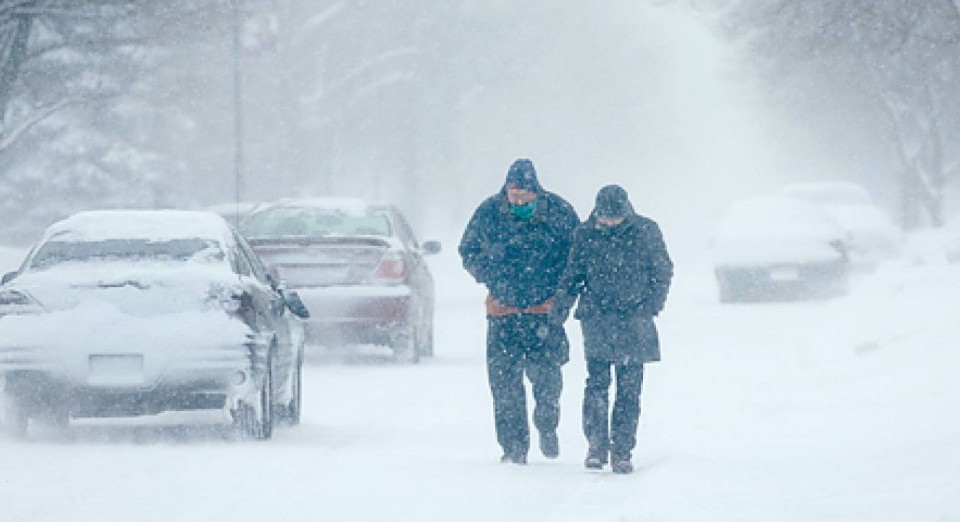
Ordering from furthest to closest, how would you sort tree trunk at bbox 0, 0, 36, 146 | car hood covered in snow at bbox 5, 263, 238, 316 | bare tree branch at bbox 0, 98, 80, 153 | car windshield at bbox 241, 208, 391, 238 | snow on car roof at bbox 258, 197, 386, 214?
bare tree branch at bbox 0, 98, 80, 153
tree trunk at bbox 0, 0, 36, 146
snow on car roof at bbox 258, 197, 386, 214
car windshield at bbox 241, 208, 391, 238
car hood covered in snow at bbox 5, 263, 238, 316

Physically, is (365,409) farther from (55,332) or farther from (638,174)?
(638,174)

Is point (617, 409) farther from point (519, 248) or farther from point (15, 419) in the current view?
point (15, 419)

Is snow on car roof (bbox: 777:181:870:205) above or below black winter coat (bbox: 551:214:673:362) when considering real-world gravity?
above

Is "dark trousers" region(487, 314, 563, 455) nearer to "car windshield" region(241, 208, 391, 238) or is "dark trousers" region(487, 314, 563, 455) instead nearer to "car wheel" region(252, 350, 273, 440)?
"car wheel" region(252, 350, 273, 440)

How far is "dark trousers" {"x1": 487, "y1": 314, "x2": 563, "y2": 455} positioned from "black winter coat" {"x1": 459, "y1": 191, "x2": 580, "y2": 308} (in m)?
0.14

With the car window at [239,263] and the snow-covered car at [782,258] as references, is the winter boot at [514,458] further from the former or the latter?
the snow-covered car at [782,258]

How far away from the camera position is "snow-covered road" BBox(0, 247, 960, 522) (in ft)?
29.2

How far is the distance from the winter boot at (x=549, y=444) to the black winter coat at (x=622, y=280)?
2.47ft

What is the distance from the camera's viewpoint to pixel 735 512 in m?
8.65

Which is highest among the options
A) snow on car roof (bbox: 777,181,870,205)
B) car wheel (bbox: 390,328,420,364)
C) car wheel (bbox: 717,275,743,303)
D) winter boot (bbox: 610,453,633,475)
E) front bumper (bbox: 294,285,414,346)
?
snow on car roof (bbox: 777,181,870,205)

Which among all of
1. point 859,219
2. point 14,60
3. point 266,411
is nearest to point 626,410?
point 266,411

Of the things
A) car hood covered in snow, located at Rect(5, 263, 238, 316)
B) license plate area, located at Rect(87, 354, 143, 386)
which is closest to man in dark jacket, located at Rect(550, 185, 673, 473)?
car hood covered in snow, located at Rect(5, 263, 238, 316)

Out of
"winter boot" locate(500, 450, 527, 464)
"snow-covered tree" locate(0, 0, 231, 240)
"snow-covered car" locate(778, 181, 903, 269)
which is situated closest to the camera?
"winter boot" locate(500, 450, 527, 464)

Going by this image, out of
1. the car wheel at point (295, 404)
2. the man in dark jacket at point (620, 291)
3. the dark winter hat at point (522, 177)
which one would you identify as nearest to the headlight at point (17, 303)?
the car wheel at point (295, 404)
